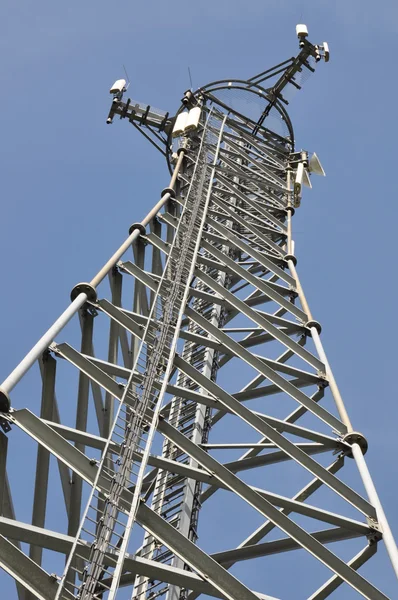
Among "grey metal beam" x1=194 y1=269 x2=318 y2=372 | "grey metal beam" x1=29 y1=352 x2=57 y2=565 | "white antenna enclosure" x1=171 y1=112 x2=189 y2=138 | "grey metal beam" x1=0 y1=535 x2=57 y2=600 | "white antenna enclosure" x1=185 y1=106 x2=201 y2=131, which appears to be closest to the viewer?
"grey metal beam" x1=0 y1=535 x2=57 y2=600

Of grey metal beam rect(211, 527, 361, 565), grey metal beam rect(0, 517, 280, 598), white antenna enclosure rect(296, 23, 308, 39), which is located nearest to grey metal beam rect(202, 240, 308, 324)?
grey metal beam rect(211, 527, 361, 565)

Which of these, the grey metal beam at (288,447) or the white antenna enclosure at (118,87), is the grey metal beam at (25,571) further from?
the white antenna enclosure at (118,87)

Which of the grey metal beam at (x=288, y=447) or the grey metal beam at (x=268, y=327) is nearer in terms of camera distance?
the grey metal beam at (x=288, y=447)

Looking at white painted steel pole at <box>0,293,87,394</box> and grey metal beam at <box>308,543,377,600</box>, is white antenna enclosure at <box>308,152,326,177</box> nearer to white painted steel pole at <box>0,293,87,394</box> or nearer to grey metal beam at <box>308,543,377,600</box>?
white painted steel pole at <box>0,293,87,394</box>

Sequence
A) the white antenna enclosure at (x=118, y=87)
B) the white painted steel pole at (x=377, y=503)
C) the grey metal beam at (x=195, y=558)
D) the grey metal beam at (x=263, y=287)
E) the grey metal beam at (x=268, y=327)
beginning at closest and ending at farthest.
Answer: the grey metal beam at (x=195, y=558) < the white painted steel pole at (x=377, y=503) < the grey metal beam at (x=268, y=327) < the grey metal beam at (x=263, y=287) < the white antenna enclosure at (x=118, y=87)

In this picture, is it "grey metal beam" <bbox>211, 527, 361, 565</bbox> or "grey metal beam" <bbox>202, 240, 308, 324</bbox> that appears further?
"grey metal beam" <bbox>202, 240, 308, 324</bbox>

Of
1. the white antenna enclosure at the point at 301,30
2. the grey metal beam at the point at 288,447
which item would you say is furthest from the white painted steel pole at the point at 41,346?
the white antenna enclosure at the point at 301,30

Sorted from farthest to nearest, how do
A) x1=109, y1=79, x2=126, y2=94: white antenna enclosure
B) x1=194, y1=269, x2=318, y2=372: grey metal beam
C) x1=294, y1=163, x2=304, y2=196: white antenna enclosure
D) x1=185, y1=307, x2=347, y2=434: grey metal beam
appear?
x1=109, y1=79, x2=126, y2=94: white antenna enclosure < x1=294, y1=163, x2=304, y2=196: white antenna enclosure < x1=194, y1=269, x2=318, y2=372: grey metal beam < x1=185, y1=307, x2=347, y2=434: grey metal beam

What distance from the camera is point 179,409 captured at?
13539 millimetres

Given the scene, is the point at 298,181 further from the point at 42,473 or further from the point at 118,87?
the point at 42,473

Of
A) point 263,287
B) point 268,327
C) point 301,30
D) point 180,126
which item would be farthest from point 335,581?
point 301,30

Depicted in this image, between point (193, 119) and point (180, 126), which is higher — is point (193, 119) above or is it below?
above

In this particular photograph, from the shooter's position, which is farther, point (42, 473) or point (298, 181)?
point (298, 181)

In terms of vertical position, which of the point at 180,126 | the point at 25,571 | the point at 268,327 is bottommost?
the point at 25,571
